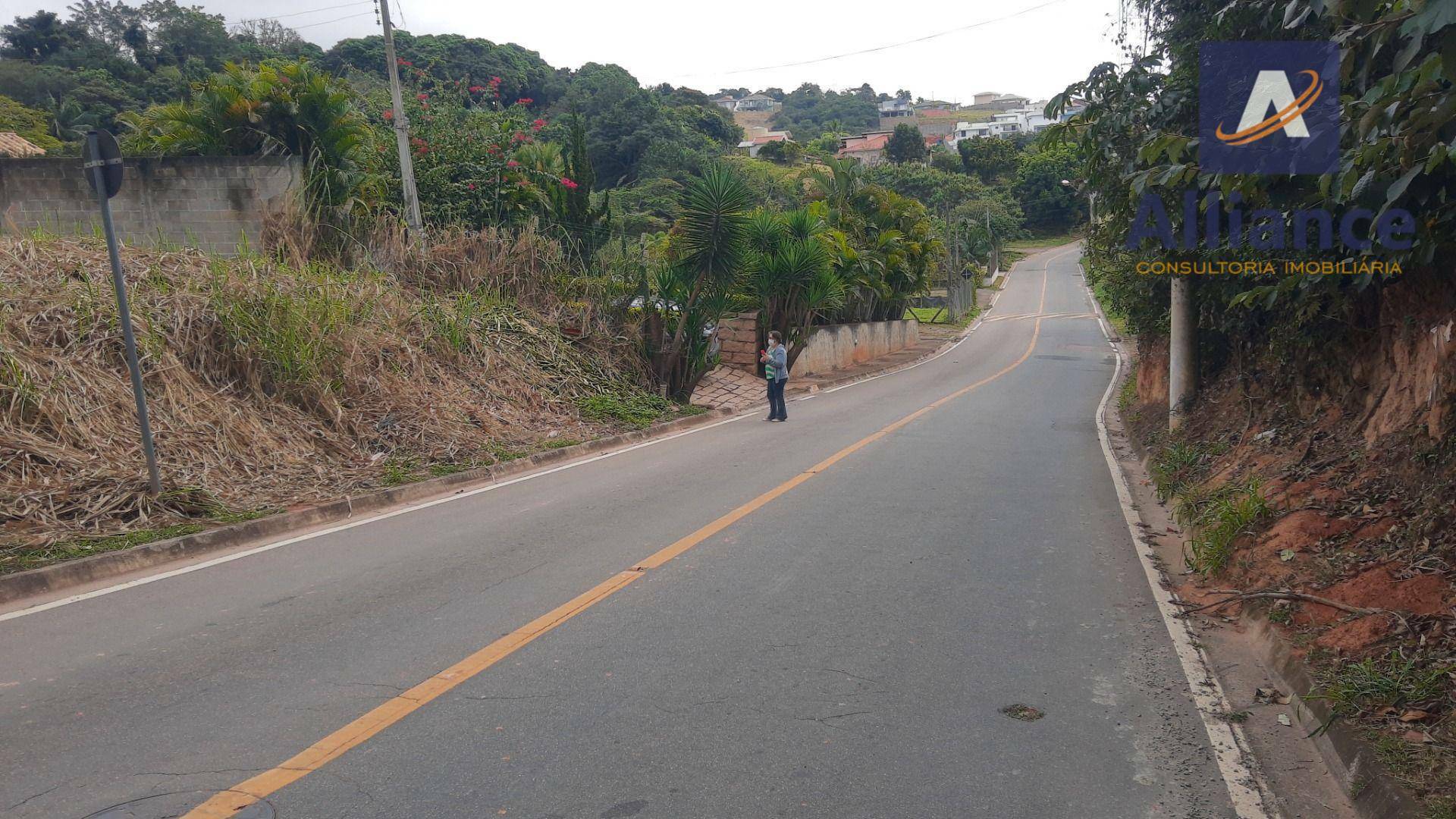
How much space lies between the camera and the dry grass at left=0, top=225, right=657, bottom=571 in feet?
29.0

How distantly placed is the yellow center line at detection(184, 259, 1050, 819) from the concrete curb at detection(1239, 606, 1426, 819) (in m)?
4.09

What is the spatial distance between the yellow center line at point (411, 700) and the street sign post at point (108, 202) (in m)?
4.52

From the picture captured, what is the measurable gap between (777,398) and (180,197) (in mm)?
10642

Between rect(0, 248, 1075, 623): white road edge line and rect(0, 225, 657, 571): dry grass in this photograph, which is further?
rect(0, 225, 657, 571): dry grass

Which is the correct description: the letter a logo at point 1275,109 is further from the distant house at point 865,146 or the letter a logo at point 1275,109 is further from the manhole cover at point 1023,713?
the distant house at point 865,146

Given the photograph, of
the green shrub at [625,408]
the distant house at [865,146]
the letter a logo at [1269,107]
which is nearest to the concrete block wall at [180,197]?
the green shrub at [625,408]

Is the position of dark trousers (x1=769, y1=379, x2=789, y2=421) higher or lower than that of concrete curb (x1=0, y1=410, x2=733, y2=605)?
lower

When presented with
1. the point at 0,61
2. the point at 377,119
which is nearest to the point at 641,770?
the point at 377,119

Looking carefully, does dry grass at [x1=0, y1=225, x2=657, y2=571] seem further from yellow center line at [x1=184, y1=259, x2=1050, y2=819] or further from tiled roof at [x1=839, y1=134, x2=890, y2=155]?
tiled roof at [x1=839, y1=134, x2=890, y2=155]

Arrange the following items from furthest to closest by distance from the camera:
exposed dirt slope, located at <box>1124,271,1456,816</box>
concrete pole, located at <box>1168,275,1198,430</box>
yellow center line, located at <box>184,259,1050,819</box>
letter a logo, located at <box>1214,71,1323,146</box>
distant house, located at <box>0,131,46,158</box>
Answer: distant house, located at <box>0,131,46,158</box>
concrete pole, located at <box>1168,275,1198,430</box>
letter a logo, located at <box>1214,71,1323,146</box>
exposed dirt slope, located at <box>1124,271,1456,816</box>
yellow center line, located at <box>184,259,1050,819</box>

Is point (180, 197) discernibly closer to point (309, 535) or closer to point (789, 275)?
point (309, 535)

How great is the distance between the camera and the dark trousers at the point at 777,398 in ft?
60.3

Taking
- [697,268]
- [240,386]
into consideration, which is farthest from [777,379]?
[240,386]

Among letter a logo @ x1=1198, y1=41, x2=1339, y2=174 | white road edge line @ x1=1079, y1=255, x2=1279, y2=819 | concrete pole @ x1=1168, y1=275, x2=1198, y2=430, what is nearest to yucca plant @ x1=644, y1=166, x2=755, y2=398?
concrete pole @ x1=1168, y1=275, x2=1198, y2=430
